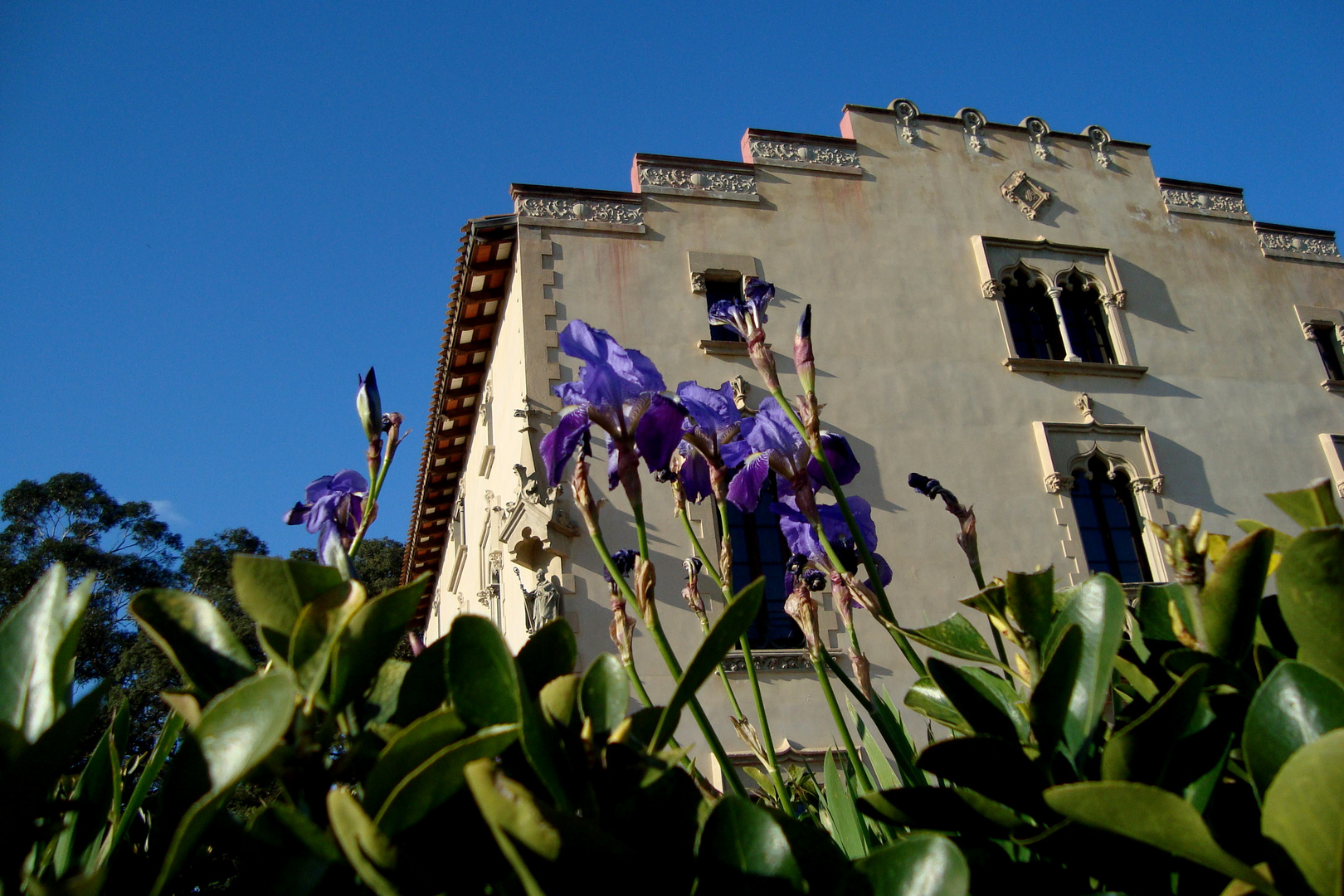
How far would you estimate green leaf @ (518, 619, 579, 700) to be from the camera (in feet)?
2.27

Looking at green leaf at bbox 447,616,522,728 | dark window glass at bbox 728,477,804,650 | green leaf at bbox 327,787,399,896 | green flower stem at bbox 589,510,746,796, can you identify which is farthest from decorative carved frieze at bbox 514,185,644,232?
green leaf at bbox 327,787,399,896

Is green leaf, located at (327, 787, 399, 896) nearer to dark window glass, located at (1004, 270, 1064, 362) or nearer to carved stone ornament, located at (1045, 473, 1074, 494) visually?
carved stone ornament, located at (1045, 473, 1074, 494)

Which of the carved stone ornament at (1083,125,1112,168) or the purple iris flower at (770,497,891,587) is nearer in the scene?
the purple iris flower at (770,497,891,587)

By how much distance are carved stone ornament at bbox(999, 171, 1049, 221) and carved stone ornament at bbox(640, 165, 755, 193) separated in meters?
3.37

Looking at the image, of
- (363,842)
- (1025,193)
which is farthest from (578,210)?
(363,842)

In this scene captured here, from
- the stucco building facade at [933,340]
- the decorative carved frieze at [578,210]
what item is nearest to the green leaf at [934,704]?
the stucco building facade at [933,340]

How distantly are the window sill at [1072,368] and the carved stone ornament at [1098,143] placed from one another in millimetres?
3184

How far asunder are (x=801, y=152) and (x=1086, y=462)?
4.76m

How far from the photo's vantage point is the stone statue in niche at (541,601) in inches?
308

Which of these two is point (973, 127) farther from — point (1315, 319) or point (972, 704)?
point (972, 704)

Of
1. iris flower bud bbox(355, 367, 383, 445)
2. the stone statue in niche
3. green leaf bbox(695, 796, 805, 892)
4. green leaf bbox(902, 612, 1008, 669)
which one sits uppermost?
the stone statue in niche

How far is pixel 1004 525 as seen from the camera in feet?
30.6

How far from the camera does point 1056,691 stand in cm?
61

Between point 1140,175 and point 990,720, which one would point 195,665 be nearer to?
point 990,720
